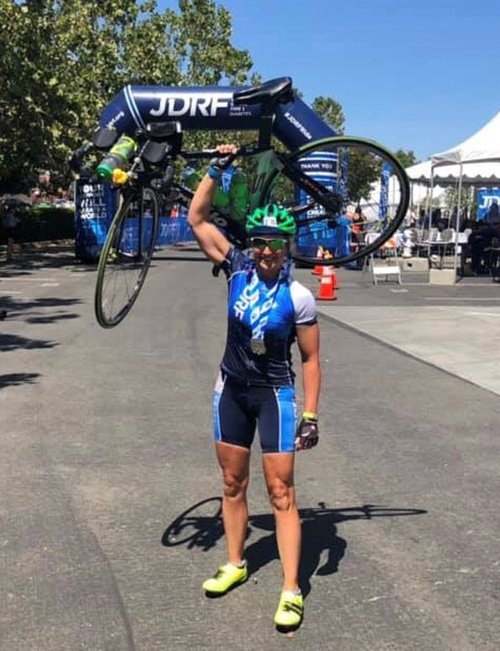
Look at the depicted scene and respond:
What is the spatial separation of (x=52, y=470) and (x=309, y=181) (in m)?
2.78

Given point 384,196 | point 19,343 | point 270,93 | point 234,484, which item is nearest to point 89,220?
point 19,343

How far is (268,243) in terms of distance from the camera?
379 cm

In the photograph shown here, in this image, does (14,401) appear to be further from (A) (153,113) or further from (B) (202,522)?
(A) (153,113)

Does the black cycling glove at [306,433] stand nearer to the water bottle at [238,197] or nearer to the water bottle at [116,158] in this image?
the water bottle at [238,197]

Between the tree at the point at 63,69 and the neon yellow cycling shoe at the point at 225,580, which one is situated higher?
the tree at the point at 63,69

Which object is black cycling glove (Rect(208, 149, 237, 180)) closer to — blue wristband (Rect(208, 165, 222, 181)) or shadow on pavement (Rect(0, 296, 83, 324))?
blue wristband (Rect(208, 165, 222, 181))

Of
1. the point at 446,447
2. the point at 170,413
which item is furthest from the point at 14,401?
the point at 446,447

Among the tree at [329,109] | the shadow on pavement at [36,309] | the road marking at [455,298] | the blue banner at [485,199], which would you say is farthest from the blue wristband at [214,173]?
the tree at [329,109]

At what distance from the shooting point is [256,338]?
3.82 meters

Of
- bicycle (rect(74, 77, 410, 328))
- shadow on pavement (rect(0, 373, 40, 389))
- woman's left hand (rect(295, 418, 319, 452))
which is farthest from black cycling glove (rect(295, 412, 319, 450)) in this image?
shadow on pavement (rect(0, 373, 40, 389))

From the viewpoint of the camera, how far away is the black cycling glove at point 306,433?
12.7ft

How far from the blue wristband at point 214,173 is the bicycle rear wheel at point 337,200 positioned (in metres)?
0.59

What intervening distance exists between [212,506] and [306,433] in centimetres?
158

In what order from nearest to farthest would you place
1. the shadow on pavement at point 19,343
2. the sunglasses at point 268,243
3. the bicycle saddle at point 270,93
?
the sunglasses at point 268,243 → the bicycle saddle at point 270,93 → the shadow on pavement at point 19,343
